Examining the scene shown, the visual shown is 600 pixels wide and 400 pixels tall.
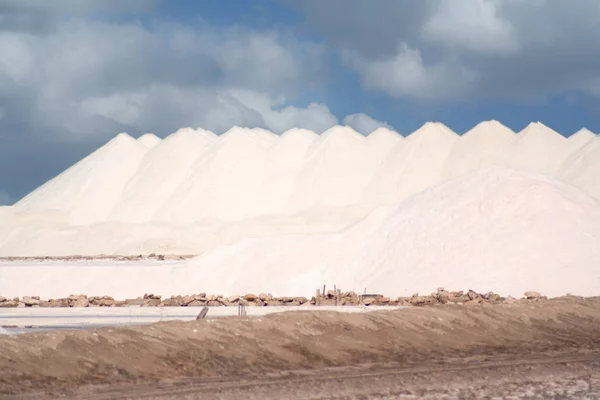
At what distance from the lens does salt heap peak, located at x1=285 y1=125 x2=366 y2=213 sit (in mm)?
70188

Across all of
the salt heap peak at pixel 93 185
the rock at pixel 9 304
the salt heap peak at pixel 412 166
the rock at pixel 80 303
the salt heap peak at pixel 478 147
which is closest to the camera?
the rock at pixel 80 303

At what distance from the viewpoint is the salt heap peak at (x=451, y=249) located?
1013 inches

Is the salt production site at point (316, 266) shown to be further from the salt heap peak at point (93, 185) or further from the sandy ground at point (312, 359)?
the salt heap peak at point (93, 185)

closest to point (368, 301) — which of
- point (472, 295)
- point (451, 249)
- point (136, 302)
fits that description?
point (472, 295)

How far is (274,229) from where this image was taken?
2424 inches

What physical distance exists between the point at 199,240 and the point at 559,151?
35320 mm

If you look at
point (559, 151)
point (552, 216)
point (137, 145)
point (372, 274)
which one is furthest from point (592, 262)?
point (137, 145)

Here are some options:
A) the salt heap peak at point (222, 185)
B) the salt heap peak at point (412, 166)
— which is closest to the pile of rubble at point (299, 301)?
the salt heap peak at point (222, 185)

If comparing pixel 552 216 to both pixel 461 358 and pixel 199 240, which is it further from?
pixel 199 240

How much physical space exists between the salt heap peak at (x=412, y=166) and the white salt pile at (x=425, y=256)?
3520cm

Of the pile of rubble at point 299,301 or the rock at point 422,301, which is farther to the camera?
the pile of rubble at point 299,301

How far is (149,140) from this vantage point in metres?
86.8

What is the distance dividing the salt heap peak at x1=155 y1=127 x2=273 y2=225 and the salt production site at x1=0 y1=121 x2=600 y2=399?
0.19 metres

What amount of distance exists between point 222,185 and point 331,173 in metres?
10.7
